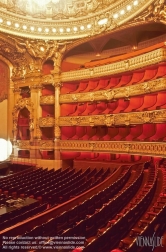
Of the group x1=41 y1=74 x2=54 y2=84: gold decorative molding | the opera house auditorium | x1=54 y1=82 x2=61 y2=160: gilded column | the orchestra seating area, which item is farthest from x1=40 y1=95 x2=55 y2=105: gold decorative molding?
the orchestra seating area

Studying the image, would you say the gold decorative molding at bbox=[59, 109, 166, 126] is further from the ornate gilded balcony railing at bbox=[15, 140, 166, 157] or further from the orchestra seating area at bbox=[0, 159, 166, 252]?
the orchestra seating area at bbox=[0, 159, 166, 252]

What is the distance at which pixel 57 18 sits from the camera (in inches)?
380

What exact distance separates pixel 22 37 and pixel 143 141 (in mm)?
5997

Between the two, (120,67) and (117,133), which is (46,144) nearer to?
(117,133)

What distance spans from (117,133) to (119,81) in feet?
6.55

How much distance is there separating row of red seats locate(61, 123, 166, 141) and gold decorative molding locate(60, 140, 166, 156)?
0.27 metres

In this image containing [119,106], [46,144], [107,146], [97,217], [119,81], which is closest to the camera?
[97,217]

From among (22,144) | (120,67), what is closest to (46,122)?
(22,144)

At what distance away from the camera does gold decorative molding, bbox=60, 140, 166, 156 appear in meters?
7.27

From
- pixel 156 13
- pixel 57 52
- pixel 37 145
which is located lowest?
pixel 37 145

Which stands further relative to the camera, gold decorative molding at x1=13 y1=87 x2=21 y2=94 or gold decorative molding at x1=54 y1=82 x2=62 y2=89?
gold decorative molding at x1=13 y1=87 x2=21 y2=94

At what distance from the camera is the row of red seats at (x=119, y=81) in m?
8.21

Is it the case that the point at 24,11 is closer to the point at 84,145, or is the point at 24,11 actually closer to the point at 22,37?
the point at 22,37

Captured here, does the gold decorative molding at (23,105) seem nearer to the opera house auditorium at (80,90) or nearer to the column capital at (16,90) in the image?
the opera house auditorium at (80,90)
